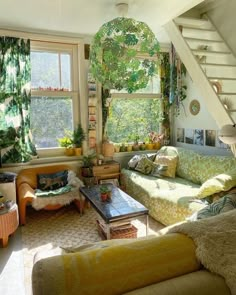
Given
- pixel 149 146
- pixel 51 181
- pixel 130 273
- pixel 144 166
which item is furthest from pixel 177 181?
pixel 130 273

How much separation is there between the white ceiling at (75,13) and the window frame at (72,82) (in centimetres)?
24

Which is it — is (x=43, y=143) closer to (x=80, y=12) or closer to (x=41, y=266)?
(x=80, y=12)

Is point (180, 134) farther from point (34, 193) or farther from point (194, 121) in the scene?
point (34, 193)

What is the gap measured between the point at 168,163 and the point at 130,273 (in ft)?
10.3

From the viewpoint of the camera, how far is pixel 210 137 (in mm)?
4016

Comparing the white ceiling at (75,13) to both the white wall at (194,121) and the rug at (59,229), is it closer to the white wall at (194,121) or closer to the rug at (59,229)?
the white wall at (194,121)

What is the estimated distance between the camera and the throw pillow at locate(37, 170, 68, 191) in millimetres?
3768

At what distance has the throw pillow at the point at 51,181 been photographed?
3768 mm

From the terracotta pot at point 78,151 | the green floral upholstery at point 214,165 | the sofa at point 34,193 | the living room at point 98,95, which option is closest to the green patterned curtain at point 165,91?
the living room at point 98,95

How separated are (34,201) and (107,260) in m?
2.50

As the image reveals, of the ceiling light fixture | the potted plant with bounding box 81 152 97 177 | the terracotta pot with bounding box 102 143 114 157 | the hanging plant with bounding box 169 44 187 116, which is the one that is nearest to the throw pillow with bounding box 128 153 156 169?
the terracotta pot with bounding box 102 143 114 157

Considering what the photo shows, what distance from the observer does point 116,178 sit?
422cm

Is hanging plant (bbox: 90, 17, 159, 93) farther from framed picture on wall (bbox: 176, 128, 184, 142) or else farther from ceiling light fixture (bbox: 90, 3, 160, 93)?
framed picture on wall (bbox: 176, 128, 184, 142)

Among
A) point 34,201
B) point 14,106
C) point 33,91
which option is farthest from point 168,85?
point 34,201
